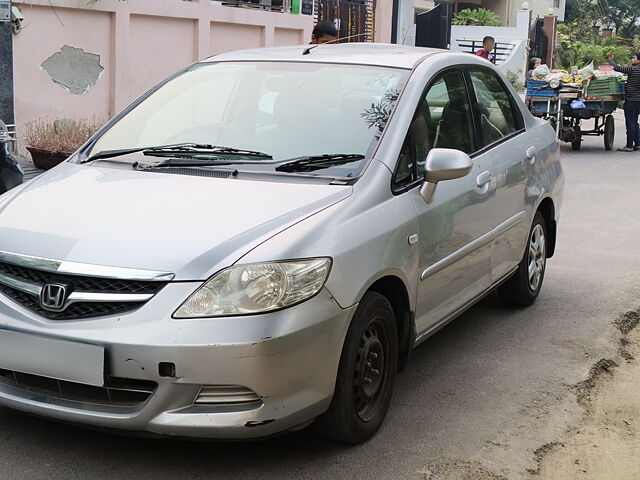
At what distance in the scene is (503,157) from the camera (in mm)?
5613

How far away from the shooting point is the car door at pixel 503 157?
546cm

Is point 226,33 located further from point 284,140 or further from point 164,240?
point 164,240

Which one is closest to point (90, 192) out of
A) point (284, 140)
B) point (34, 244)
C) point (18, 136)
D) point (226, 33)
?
point (34, 244)

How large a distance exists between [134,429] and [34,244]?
32.1 inches

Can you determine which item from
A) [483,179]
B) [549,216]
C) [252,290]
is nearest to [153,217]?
[252,290]

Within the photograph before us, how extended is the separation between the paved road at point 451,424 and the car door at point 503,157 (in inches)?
19.1

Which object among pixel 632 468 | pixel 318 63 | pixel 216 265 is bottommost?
pixel 632 468

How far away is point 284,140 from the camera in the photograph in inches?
182

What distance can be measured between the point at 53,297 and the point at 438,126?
7.39 feet

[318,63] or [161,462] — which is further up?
[318,63]

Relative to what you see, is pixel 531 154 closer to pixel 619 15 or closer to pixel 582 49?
pixel 582 49

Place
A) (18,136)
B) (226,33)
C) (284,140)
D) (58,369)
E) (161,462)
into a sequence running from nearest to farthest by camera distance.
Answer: (58,369)
(161,462)
(284,140)
(18,136)
(226,33)

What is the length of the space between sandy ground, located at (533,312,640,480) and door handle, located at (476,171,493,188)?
1.18 m

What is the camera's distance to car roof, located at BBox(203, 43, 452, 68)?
5.02 m
